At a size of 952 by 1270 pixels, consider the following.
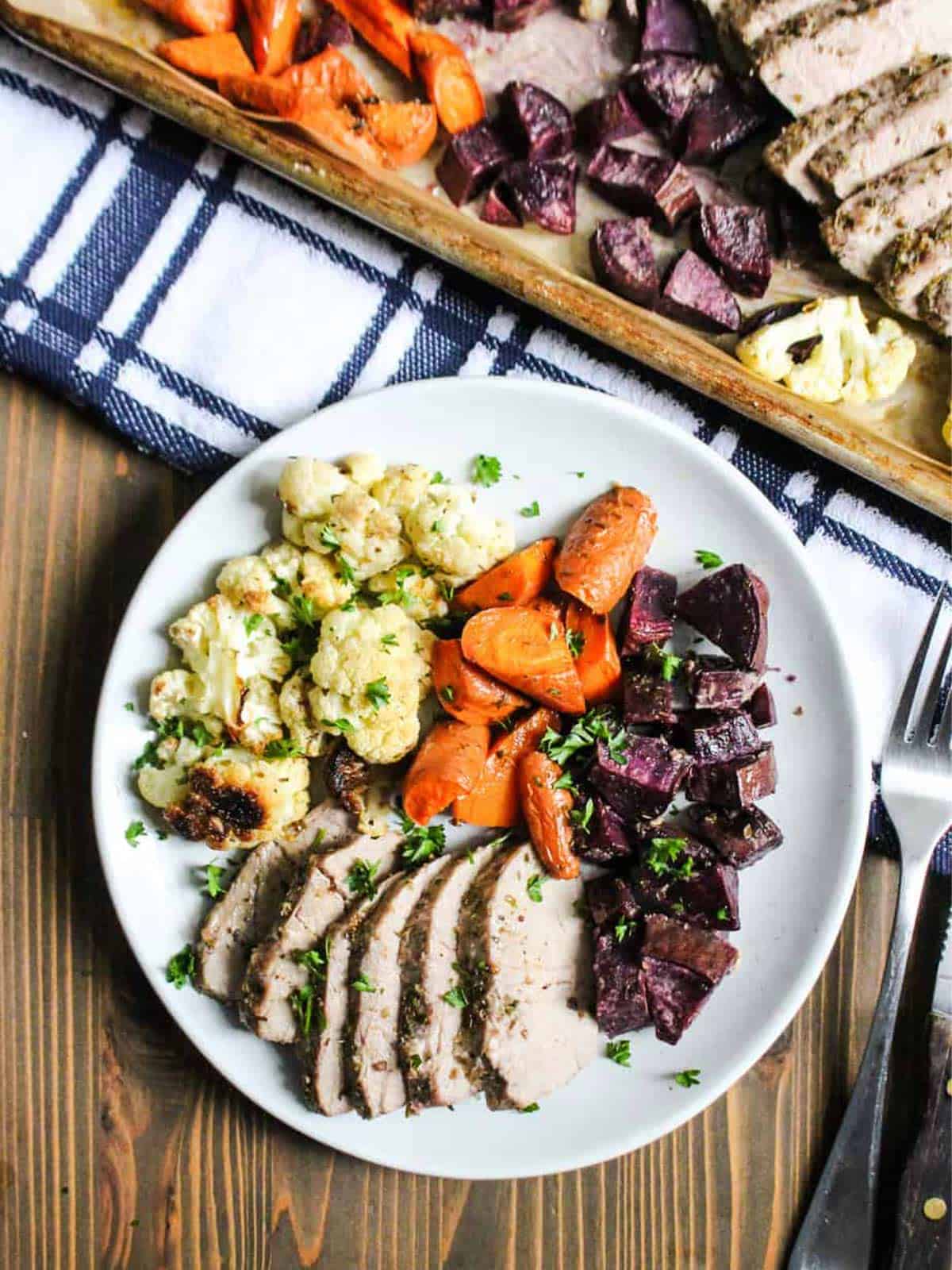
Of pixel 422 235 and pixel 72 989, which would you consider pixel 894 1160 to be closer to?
pixel 72 989

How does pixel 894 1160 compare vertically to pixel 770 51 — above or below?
below

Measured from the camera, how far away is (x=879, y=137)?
302 centimetres

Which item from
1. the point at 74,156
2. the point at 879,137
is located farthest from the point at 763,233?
the point at 74,156

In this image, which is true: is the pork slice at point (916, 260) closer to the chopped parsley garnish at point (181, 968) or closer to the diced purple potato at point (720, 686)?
the diced purple potato at point (720, 686)

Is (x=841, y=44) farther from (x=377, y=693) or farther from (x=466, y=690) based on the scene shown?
(x=377, y=693)

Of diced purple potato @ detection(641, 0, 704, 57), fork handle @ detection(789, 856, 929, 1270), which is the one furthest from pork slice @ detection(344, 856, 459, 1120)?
diced purple potato @ detection(641, 0, 704, 57)

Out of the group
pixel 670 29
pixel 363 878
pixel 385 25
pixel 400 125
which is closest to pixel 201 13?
pixel 385 25

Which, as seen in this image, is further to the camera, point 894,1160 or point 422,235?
point 894,1160

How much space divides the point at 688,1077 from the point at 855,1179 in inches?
27.0

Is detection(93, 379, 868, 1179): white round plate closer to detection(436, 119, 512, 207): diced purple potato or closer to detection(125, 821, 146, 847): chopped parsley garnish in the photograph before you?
detection(125, 821, 146, 847): chopped parsley garnish

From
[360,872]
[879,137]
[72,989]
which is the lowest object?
[72,989]

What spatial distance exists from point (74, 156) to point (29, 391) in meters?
0.71

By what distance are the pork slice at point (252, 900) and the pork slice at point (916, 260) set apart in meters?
2.15

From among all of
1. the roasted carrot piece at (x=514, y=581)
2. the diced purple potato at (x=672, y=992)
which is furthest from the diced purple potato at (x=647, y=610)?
the diced purple potato at (x=672, y=992)
